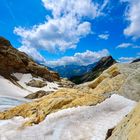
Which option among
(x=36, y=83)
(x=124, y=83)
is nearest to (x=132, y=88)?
(x=124, y=83)

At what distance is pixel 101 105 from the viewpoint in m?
20.9

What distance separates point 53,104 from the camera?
70.0ft

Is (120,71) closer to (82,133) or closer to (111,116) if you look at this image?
(111,116)

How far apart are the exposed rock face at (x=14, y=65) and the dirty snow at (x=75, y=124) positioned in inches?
2755

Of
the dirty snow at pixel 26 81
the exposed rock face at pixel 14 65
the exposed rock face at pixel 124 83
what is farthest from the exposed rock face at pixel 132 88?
the exposed rock face at pixel 14 65

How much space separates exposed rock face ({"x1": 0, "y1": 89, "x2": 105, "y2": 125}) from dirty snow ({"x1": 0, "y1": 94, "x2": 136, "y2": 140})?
63 cm

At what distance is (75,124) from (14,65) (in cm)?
8006

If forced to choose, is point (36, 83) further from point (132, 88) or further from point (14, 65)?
point (132, 88)

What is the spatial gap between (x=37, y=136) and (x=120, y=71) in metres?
16.5

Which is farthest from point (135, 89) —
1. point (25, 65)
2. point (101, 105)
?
point (25, 65)

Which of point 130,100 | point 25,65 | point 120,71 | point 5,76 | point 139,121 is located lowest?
point 139,121

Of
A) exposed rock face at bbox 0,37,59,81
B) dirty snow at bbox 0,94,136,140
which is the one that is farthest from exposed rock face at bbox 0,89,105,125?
exposed rock face at bbox 0,37,59,81

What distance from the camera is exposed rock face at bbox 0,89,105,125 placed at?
2080cm

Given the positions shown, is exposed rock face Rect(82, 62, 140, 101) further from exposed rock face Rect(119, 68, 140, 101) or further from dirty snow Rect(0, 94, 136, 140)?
dirty snow Rect(0, 94, 136, 140)
